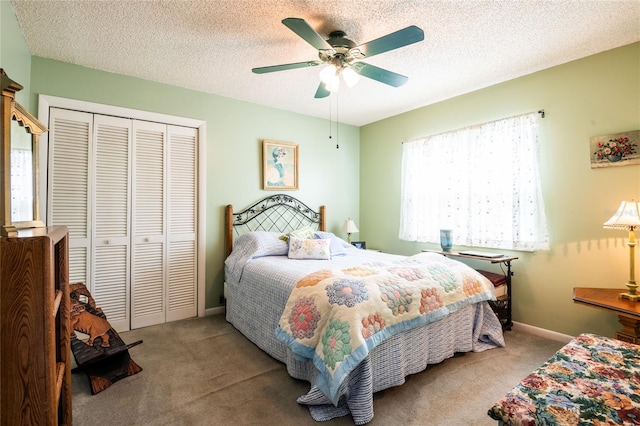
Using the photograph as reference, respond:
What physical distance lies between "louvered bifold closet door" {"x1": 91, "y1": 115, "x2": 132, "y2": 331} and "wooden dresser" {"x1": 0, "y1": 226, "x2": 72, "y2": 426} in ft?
7.39

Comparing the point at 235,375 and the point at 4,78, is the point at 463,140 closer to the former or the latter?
the point at 235,375

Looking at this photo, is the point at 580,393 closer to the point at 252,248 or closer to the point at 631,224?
the point at 631,224

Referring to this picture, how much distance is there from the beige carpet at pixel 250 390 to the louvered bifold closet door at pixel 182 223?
672 mm

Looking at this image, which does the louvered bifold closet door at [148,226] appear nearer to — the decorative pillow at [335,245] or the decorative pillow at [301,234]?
the decorative pillow at [301,234]

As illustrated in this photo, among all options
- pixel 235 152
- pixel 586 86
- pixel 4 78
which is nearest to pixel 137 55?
pixel 235 152

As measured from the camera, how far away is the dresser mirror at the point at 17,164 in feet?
3.89

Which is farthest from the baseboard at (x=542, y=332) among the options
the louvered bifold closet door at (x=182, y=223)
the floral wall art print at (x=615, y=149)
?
the louvered bifold closet door at (x=182, y=223)

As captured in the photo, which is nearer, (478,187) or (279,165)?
(478,187)

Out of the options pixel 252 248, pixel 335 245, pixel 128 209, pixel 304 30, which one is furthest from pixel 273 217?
pixel 304 30

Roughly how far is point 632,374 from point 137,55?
3.95 m

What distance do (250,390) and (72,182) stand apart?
2.58 metres

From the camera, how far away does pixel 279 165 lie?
165 inches

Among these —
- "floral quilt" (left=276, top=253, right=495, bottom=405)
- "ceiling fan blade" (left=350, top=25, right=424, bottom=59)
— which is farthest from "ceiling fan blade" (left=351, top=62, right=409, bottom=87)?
"floral quilt" (left=276, top=253, right=495, bottom=405)

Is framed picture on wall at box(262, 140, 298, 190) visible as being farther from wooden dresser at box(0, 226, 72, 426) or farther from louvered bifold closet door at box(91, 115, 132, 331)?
wooden dresser at box(0, 226, 72, 426)
